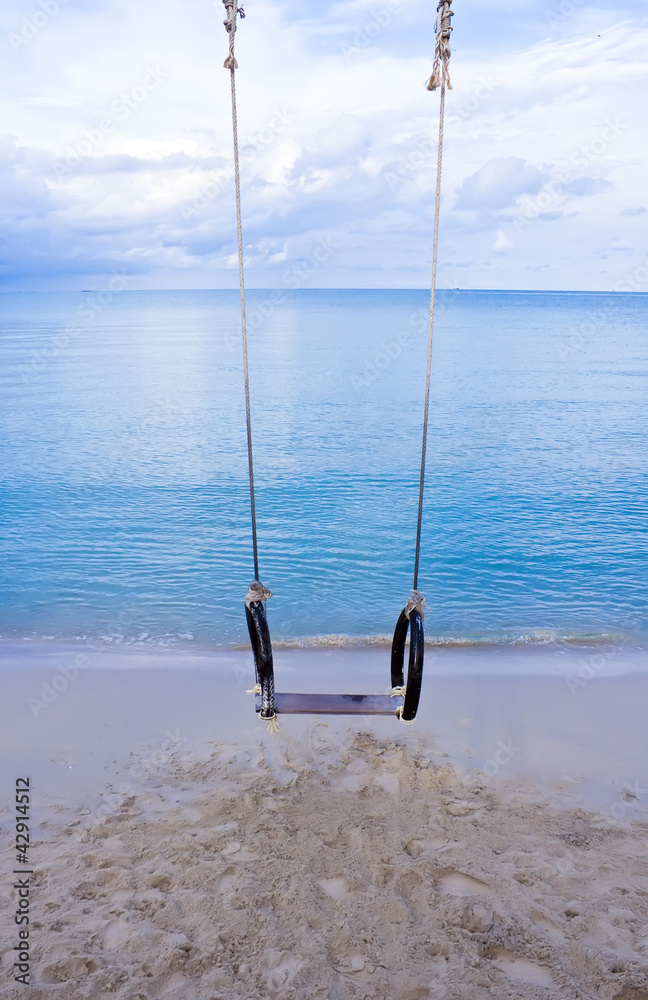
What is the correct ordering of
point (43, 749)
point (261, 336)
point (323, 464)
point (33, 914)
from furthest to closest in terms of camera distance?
1. point (261, 336)
2. point (323, 464)
3. point (43, 749)
4. point (33, 914)

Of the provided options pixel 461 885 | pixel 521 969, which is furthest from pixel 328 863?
pixel 521 969

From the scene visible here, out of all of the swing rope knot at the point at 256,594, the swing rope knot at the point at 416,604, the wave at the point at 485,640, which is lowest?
the wave at the point at 485,640

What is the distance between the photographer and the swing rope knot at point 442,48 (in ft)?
10.3

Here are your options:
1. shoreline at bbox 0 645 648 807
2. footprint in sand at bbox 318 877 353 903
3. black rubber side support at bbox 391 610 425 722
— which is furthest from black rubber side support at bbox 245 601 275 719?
shoreline at bbox 0 645 648 807

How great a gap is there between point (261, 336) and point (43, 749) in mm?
40880

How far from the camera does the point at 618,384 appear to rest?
78.2ft

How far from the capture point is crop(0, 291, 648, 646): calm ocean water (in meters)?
7.52

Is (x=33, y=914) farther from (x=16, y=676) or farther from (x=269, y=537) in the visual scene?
(x=269, y=537)

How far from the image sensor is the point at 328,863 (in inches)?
131

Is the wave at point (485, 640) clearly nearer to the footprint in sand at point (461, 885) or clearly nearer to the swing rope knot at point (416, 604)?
the swing rope knot at point (416, 604)

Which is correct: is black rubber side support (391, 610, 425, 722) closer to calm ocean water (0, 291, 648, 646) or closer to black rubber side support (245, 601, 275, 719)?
black rubber side support (245, 601, 275, 719)

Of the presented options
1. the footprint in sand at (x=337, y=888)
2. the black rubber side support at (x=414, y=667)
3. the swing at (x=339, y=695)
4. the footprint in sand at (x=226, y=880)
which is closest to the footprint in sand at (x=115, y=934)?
the footprint in sand at (x=226, y=880)

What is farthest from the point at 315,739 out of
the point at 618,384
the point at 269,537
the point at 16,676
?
the point at 618,384

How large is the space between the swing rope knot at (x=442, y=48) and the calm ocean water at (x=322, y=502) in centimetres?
494
